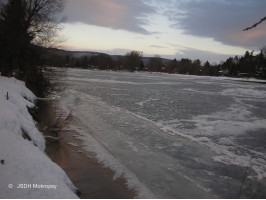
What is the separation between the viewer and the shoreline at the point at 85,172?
7102 millimetres

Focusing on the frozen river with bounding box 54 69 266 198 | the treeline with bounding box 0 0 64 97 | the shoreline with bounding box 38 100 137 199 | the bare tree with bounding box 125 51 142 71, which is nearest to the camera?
the shoreline with bounding box 38 100 137 199

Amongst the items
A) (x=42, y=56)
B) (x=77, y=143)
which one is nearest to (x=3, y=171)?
(x=77, y=143)

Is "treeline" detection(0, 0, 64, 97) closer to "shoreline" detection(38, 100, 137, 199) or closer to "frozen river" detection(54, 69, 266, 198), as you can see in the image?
"frozen river" detection(54, 69, 266, 198)

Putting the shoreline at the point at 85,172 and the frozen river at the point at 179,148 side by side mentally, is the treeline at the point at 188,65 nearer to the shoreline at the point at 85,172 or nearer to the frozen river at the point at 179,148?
the frozen river at the point at 179,148

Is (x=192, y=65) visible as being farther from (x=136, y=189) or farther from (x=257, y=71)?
(x=136, y=189)

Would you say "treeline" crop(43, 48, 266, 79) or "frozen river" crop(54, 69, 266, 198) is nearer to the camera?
"frozen river" crop(54, 69, 266, 198)

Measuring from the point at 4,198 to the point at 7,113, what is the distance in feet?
15.1

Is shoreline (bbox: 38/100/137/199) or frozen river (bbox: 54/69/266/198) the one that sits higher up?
shoreline (bbox: 38/100/137/199)

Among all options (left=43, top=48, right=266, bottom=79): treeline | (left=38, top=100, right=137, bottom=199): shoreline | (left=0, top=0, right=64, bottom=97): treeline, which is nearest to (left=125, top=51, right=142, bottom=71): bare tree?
(left=43, top=48, right=266, bottom=79): treeline

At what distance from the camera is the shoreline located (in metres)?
7.10

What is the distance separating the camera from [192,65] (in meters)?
149

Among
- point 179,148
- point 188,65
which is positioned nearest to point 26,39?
point 179,148

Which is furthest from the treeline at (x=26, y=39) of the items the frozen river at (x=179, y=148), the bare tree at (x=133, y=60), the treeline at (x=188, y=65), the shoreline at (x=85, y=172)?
the bare tree at (x=133, y=60)

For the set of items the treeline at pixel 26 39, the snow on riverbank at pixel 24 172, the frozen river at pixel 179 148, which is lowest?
the frozen river at pixel 179 148
